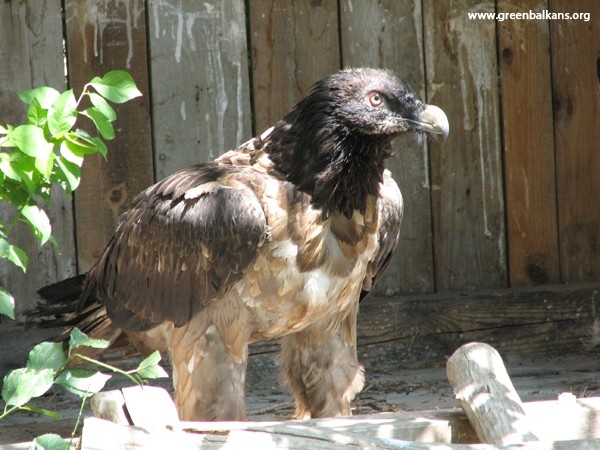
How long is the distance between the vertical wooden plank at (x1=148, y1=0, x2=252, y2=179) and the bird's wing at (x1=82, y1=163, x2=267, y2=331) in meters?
1.26

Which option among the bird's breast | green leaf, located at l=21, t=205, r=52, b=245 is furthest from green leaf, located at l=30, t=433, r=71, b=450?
the bird's breast

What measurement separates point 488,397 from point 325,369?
63.1 inches

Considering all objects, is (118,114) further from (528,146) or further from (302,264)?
(528,146)

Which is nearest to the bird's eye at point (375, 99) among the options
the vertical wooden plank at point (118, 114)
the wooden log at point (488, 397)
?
the wooden log at point (488, 397)

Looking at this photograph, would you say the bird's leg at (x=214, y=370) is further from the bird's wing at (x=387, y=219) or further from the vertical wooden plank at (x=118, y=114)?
the vertical wooden plank at (x=118, y=114)

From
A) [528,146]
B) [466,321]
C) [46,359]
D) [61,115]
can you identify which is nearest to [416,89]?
[528,146]

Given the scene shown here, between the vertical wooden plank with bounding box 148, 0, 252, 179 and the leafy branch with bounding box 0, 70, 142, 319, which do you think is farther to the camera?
the vertical wooden plank with bounding box 148, 0, 252, 179

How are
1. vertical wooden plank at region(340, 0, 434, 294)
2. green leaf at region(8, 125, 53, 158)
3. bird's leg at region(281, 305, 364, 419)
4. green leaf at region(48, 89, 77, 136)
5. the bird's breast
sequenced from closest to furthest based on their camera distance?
green leaf at region(8, 125, 53, 158) → green leaf at region(48, 89, 77, 136) → the bird's breast → bird's leg at region(281, 305, 364, 419) → vertical wooden plank at region(340, 0, 434, 294)

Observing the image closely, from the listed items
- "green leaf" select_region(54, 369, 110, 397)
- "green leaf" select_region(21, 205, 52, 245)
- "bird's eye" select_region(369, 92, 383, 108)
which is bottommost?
"green leaf" select_region(54, 369, 110, 397)

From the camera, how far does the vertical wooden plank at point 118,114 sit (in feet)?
19.9

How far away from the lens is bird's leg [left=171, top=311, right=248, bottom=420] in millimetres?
4707

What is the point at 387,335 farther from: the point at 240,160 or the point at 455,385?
the point at 455,385

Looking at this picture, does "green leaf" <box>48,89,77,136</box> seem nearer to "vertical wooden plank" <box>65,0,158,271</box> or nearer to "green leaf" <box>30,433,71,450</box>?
"green leaf" <box>30,433,71,450</box>

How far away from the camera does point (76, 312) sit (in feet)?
17.4
